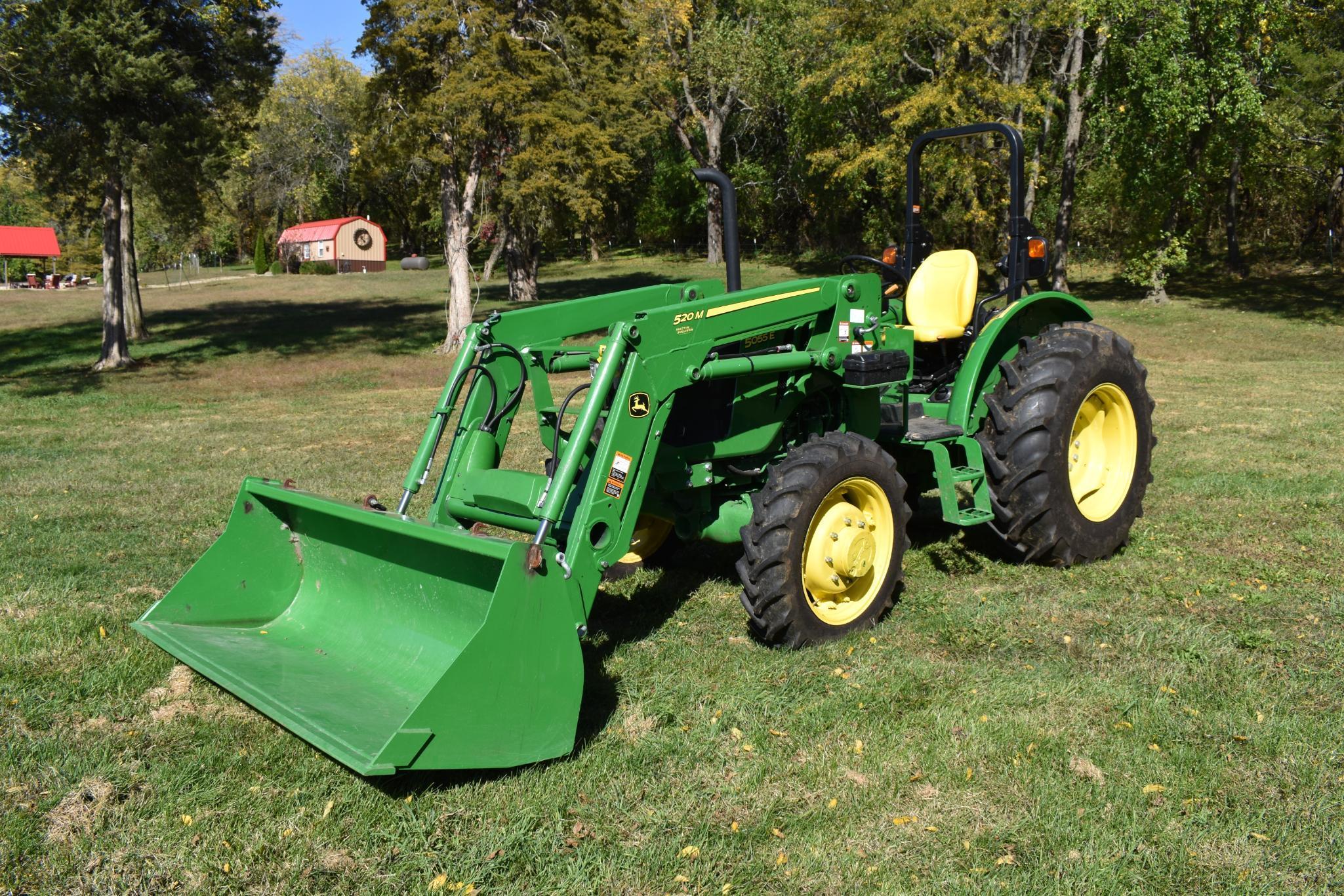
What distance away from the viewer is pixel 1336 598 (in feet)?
19.0

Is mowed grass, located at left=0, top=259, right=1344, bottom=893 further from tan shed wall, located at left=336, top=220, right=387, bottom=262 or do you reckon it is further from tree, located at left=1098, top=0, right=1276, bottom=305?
tan shed wall, located at left=336, top=220, right=387, bottom=262

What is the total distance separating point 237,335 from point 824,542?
1022 inches

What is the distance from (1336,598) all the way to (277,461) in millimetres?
Answer: 9143

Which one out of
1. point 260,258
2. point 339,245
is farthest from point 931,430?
point 260,258

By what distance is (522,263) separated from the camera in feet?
112

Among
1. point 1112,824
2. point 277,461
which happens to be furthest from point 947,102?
point 1112,824

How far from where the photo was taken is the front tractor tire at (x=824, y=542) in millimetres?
4902

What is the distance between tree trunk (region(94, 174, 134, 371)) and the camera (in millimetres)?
20719

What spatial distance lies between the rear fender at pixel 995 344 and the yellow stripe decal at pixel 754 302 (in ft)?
4.33

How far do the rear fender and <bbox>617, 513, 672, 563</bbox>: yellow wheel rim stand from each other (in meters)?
1.81

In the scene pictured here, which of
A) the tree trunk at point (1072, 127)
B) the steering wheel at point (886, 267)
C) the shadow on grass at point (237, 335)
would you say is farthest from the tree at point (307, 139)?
the steering wheel at point (886, 267)

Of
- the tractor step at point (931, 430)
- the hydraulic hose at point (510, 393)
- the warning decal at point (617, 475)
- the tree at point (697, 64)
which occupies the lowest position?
the tractor step at point (931, 430)

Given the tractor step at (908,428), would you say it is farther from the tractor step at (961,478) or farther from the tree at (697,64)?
the tree at (697,64)

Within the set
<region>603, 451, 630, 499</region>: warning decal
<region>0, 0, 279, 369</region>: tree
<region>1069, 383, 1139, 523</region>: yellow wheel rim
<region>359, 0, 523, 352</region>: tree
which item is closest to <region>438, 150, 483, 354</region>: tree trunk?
<region>359, 0, 523, 352</region>: tree
